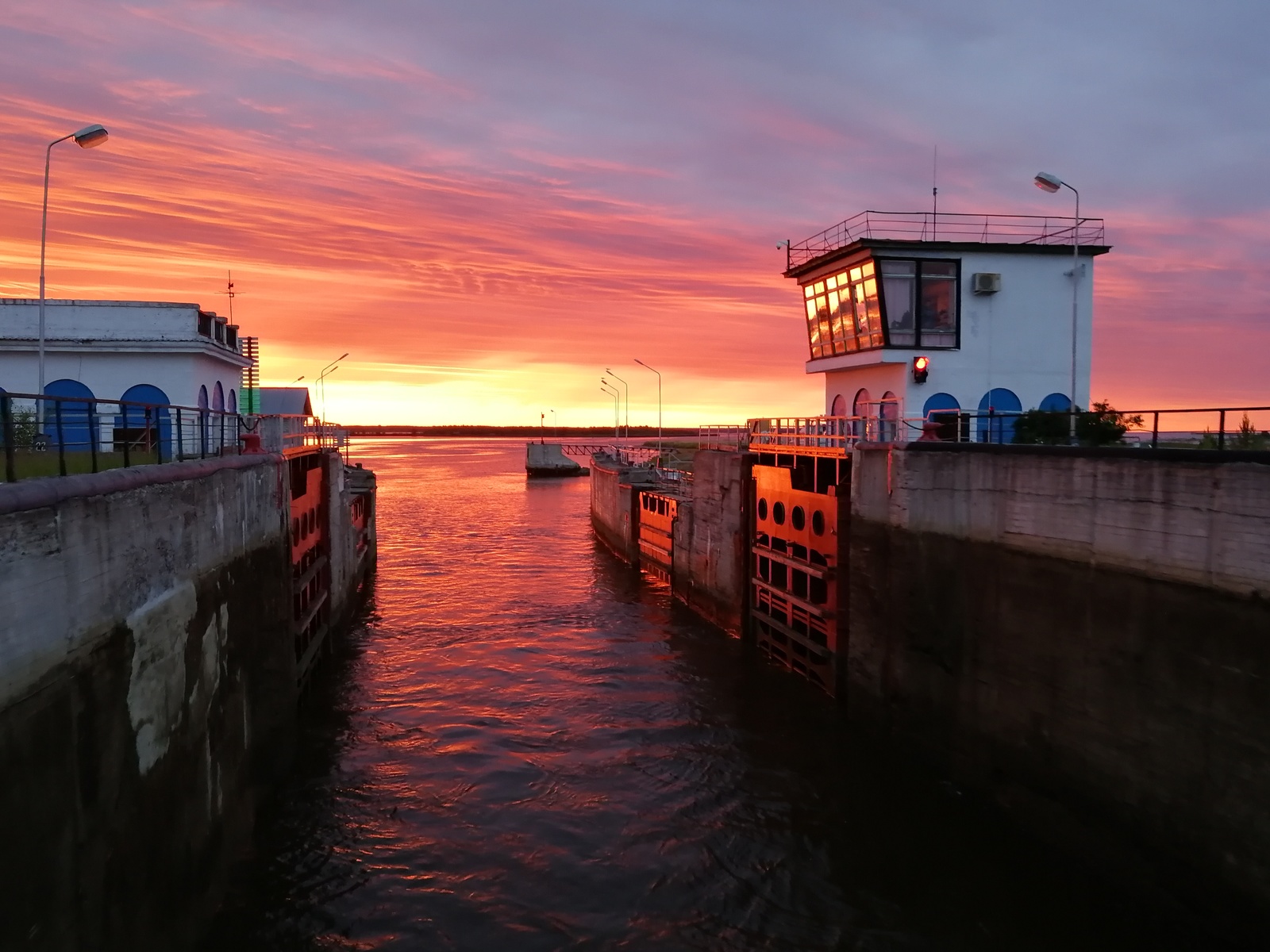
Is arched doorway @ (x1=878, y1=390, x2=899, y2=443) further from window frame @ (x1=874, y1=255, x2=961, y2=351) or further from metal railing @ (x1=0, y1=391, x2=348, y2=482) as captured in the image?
metal railing @ (x1=0, y1=391, x2=348, y2=482)

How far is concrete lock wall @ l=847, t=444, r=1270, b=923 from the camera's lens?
9.78m

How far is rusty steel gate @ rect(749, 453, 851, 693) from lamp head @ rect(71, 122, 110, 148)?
17.1m

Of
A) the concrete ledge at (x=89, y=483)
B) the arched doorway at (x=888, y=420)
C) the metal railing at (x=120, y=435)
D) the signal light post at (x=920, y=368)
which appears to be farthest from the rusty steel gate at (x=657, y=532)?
the concrete ledge at (x=89, y=483)

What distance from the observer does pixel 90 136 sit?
57.3 feet

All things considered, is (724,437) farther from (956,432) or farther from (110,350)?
(110,350)

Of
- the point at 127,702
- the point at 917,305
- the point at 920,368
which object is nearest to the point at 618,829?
the point at 127,702

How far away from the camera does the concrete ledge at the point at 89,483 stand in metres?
6.84

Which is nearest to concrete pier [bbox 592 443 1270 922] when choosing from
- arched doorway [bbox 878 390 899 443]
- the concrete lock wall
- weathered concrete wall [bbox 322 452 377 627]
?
the concrete lock wall

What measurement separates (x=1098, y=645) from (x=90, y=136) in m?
20.4

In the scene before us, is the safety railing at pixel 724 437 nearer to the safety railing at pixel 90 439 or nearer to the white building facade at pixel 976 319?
the white building facade at pixel 976 319

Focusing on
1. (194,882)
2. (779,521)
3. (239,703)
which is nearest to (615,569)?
(779,521)

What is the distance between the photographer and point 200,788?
1077cm

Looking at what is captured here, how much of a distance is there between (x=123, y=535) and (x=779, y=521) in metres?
17.1

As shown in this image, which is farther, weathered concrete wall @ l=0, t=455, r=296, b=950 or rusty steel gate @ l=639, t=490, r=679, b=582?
rusty steel gate @ l=639, t=490, r=679, b=582
